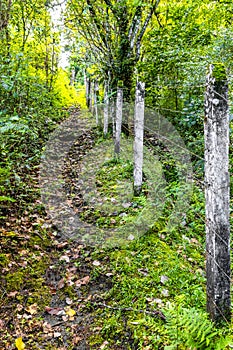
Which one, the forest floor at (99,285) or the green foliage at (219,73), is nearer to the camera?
the green foliage at (219,73)

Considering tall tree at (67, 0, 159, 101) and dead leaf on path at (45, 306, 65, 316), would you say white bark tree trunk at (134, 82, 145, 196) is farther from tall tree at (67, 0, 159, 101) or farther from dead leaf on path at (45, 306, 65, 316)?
dead leaf on path at (45, 306, 65, 316)

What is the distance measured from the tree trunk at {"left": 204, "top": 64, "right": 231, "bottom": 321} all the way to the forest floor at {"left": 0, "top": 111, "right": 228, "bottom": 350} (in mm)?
242

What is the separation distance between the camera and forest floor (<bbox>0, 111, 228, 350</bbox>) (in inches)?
116

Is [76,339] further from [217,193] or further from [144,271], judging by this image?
[217,193]

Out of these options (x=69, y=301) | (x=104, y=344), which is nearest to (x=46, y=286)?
(x=69, y=301)

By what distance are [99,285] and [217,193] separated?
6.85ft

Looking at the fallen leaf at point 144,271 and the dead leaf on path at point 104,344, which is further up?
the fallen leaf at point 144,271

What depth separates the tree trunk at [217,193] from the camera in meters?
2.29

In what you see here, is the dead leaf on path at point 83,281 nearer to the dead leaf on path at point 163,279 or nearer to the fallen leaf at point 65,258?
the fallen leaf at point 65,258

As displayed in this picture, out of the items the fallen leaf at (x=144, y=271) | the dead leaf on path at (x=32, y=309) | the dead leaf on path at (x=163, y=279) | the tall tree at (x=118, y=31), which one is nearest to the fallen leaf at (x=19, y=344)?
the dead leaf on path at (x=32, y=309)

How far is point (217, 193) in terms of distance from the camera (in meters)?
2.37

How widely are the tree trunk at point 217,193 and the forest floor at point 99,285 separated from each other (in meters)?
0.24

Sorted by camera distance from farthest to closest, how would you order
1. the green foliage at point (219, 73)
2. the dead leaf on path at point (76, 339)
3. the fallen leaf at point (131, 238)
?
1. the fallen leaf at point (131, 238)
2. the dead leaf on path at point (76, 339)
3. the green foliage at point (219, 73)

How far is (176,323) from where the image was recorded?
8.32ft
